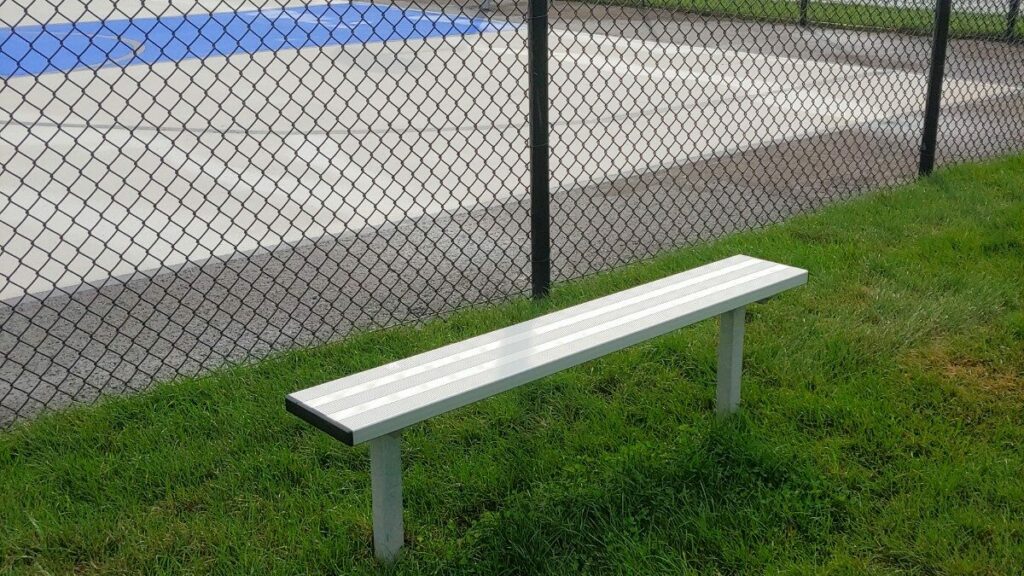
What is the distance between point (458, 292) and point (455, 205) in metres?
1.35

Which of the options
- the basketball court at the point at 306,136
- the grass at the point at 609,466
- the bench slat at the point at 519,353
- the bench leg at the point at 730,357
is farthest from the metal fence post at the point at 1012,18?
the bench leg at the point at 730,357

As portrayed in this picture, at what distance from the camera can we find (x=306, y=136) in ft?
21.0

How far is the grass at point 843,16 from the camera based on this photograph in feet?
36.6

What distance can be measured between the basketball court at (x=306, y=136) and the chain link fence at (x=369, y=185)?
32 millimetres

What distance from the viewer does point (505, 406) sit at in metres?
3.52

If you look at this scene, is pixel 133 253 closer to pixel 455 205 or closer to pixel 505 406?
pixel 455 205

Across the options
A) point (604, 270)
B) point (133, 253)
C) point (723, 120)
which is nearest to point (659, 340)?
point (604, 270)

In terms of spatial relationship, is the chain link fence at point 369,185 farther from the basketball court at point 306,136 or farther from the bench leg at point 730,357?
the bench leg at point 730,357

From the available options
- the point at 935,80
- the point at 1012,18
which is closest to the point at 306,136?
the point at 935,80

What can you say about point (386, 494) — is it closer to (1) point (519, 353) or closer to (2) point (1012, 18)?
(1) point (519, 353)

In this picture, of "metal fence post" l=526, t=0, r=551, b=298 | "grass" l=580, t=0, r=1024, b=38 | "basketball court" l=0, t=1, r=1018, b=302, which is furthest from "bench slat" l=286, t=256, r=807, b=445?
"grass" l=580, t=0, r=1024, b=38

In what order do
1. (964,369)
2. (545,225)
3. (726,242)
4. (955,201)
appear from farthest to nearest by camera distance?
(955,201), (726,242), (545,225), (964,369)

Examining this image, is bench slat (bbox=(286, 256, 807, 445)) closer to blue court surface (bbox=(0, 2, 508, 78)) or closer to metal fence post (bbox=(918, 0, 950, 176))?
metal fence post (bbox=(918, 0, 950, 176))

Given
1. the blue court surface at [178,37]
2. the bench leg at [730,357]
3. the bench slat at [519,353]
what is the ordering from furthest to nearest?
1. the blue court surface at [178,37]
2. the bench leg at [730,357]
3. the bench slat at [519,353]
